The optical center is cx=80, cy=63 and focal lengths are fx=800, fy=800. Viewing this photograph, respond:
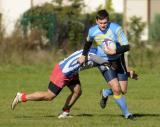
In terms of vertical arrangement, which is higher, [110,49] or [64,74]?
[110,49]

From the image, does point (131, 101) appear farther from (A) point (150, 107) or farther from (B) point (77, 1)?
(B) point (77, 1)

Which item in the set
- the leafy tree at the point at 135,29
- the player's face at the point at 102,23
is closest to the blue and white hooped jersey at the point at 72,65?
the player's face at the point at 102,23

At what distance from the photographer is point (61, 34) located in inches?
1298

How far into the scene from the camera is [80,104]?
17.4 m

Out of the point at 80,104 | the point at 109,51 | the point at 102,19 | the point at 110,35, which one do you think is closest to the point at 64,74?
the point at 109,51

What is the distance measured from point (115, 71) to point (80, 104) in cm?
359

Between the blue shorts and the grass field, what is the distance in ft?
2.34

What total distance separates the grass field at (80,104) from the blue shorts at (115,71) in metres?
0.71

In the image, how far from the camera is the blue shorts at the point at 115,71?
13.8 meters

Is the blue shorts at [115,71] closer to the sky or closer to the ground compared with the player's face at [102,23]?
closer to the ground

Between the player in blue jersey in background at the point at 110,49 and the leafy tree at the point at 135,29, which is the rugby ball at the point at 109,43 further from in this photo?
the leafy tree at the point at 135,29

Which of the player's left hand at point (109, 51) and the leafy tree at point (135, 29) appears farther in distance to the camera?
the leafy tree at point (135, 29)

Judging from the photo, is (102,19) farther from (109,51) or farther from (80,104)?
(80,104)

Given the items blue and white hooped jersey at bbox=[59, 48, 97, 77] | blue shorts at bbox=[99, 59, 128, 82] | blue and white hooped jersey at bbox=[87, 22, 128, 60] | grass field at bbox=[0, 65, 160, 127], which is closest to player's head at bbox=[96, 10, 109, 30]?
blue and white hooped jersey at bbox=[87, 22, 128, 60]
